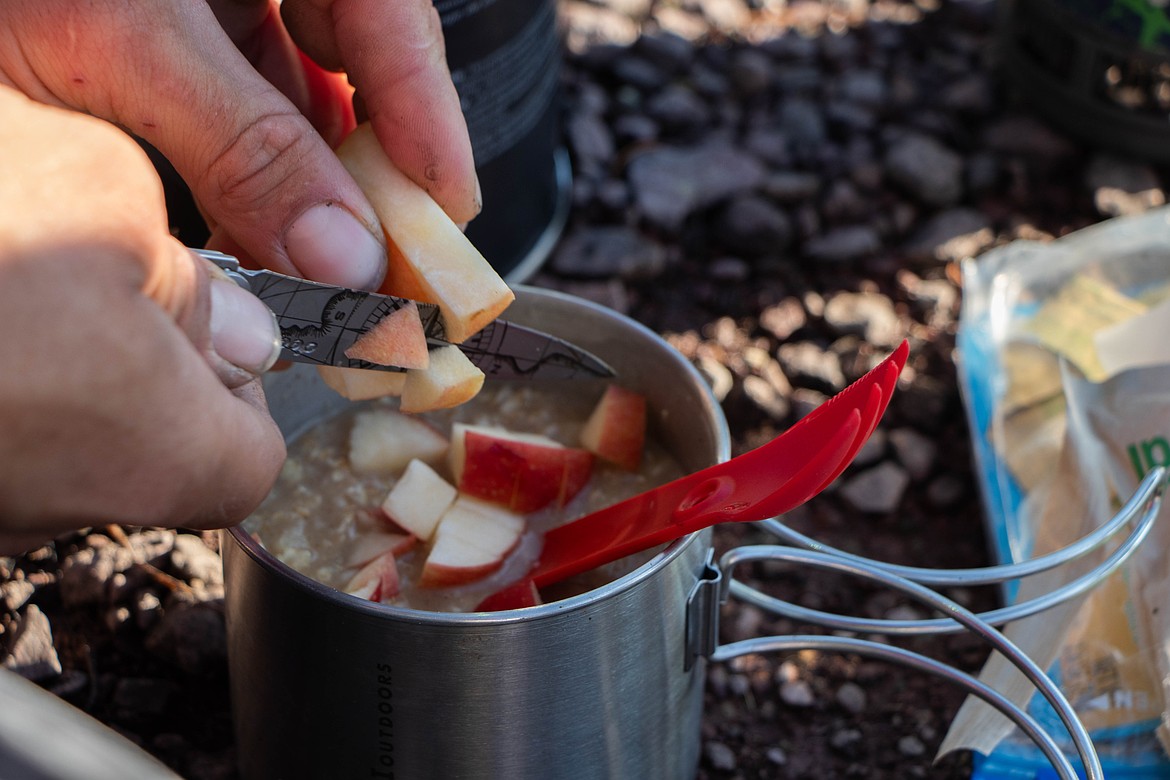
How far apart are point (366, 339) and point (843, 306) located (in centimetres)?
130

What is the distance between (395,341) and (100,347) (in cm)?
35

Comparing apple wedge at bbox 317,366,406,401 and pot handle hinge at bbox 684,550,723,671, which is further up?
apple wedge at bbox 317,366,406,401

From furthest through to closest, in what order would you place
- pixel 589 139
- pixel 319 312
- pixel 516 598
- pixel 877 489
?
pixel 589 139
pixel 877 489
pixel 516 598
pixel 319 312

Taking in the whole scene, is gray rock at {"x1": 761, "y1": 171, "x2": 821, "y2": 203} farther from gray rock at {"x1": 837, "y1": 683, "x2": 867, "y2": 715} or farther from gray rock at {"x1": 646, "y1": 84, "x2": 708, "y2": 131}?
gray rock at {"x1": 837, "y1": 683, "x2": 867, "y2": 715}

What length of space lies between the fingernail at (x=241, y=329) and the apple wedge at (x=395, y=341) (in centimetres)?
15

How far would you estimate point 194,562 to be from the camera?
62.0 inches

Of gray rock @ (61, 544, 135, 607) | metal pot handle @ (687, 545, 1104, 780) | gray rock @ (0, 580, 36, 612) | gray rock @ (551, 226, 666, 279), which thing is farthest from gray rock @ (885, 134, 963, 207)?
gray rock @ (0, 580, 36, 612)

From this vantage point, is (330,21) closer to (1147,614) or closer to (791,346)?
(791,346)

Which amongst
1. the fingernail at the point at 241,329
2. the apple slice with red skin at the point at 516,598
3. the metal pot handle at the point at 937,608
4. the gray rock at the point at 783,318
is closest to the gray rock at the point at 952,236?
the gray rock at the point at 783,318

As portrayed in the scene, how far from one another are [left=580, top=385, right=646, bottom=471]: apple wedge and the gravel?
397 mm

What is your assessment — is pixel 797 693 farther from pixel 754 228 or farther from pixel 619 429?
pixel 754 228

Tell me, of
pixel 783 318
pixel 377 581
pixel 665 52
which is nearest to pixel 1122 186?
pixel 783 318

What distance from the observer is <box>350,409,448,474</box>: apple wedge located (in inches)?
55.3

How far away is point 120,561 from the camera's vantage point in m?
1.57
